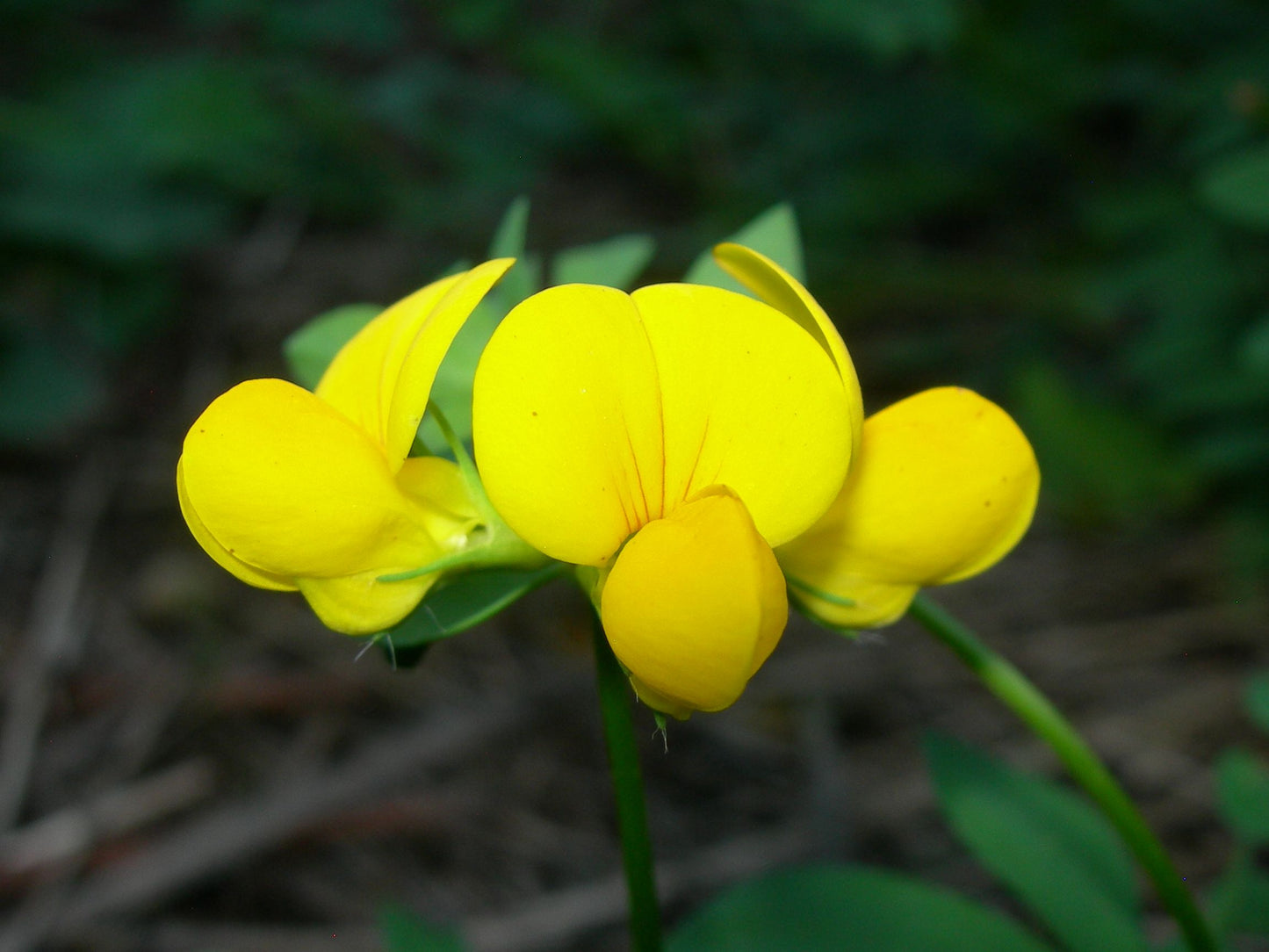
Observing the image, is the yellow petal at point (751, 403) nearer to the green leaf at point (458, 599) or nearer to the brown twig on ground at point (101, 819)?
the green leaf at point (458, 599)

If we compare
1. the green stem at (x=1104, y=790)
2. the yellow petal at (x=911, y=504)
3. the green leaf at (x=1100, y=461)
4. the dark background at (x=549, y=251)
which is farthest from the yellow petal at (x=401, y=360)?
the green leaf at (x=1100, y=461)

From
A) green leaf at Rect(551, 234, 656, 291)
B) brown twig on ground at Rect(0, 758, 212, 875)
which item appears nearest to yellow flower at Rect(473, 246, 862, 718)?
green leaf at Rect(551, 234, 656, 291)

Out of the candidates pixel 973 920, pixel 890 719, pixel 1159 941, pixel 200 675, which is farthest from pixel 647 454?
pixel 200 675

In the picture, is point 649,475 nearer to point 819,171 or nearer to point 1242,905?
point 1242,905

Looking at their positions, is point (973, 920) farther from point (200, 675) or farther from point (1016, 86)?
point (1016, 86)

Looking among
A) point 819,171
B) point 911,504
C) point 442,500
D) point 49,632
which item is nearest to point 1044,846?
point 911,504

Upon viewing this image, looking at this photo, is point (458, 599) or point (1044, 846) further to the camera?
point (1044, 846)

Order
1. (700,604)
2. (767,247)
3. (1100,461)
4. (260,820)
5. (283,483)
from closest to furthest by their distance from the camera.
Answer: (700,604) → (283,483) → (767,247) → (260,820) → (1100,461)
